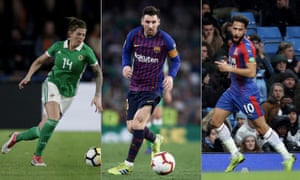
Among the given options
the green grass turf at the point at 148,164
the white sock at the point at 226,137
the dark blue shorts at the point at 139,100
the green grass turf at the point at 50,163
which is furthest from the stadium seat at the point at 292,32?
the green grass turf at the point at 50,163

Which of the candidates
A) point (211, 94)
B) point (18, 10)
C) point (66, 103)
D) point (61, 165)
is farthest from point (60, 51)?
point (18, 10)

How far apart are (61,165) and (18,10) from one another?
17.4 ft

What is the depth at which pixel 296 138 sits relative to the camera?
8.31 meters

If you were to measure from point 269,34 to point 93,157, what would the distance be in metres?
2.44

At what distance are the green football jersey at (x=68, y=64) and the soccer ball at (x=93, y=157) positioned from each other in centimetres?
76

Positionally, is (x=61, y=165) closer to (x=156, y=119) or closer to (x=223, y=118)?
(x=223, y=118)

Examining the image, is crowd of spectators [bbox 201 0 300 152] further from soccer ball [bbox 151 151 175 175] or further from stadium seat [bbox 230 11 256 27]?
soccer ball [bbox 151 151 175 175]

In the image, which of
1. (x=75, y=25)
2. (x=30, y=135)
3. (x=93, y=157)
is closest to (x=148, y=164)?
(x=93, y=157)

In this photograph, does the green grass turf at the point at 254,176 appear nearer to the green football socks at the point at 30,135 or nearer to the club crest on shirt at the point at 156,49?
the club crest on shirt at the point at 156,49

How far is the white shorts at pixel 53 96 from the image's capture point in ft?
25.5

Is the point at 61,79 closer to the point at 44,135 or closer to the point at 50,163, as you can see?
the point at 44,135

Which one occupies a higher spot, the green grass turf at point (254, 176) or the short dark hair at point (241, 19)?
the short dark hair at point (241, 19)

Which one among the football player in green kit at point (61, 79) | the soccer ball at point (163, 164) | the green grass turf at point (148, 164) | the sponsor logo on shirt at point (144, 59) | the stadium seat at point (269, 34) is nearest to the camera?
the soccer ball at point (163, 164)

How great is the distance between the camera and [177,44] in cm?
1711
